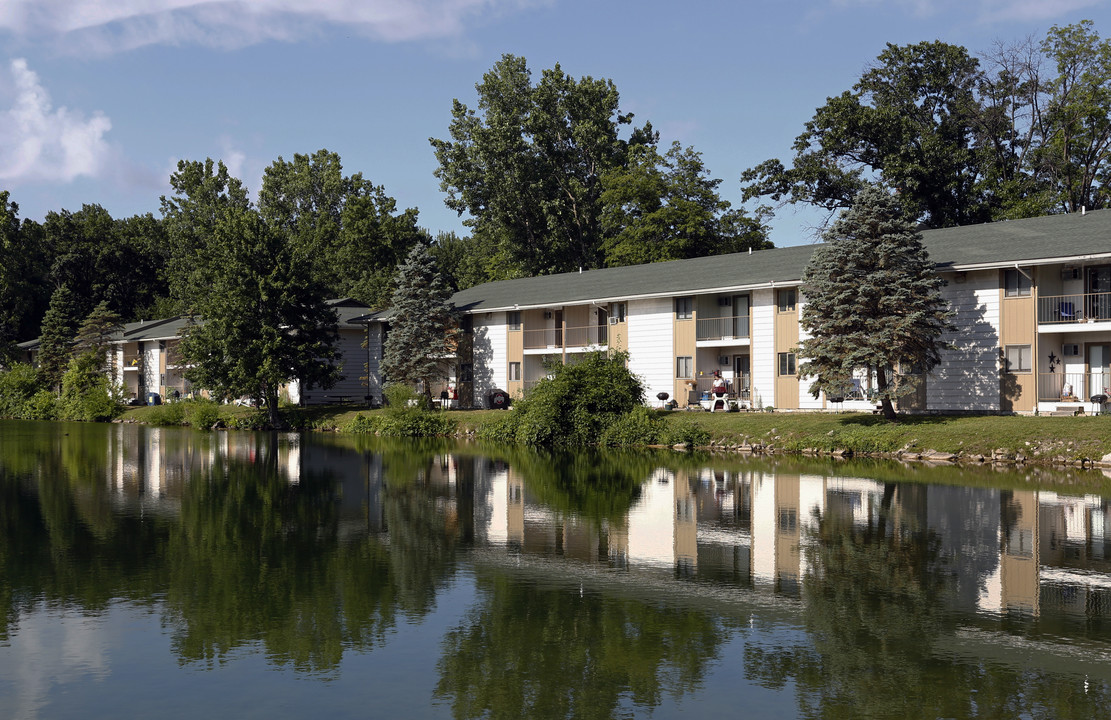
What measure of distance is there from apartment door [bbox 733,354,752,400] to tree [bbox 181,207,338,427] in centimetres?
2542

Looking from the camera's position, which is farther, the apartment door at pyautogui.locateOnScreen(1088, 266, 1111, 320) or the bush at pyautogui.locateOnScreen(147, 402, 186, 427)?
the bush at pyautogui.locateOnScreen(147, 402, 186, 427)

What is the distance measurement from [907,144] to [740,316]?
2271 cm

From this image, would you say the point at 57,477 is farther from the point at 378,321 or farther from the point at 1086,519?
the point at 378,321

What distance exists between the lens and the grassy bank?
1292 inches

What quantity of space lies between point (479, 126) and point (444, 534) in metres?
65.3

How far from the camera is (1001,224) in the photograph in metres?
45.8

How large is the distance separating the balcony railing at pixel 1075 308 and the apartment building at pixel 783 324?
5 cm

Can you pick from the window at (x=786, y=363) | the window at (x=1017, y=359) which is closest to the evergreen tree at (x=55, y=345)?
the window at (x=786, y=363)

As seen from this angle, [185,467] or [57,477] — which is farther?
[185,467]

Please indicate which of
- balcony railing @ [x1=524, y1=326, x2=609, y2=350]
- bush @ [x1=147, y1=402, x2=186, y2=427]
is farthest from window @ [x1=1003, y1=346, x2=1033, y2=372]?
bush @ [x1=147, y1=402, x2=186, y2=427]

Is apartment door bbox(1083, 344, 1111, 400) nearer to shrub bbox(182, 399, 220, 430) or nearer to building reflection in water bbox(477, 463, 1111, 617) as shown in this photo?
building reflection in water bbox(477, 463, 1111, 617)

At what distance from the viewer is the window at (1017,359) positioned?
39625mm

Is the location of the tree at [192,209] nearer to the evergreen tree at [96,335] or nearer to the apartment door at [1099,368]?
the evergreen tree at [96,335]

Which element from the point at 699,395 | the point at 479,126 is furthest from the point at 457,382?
the point at 479,126
